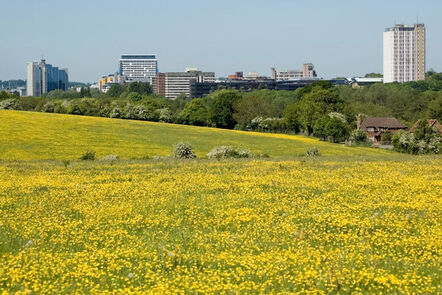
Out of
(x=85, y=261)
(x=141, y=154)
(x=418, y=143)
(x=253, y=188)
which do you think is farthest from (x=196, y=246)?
(x=418, y=143)

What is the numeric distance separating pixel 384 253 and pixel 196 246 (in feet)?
14.8

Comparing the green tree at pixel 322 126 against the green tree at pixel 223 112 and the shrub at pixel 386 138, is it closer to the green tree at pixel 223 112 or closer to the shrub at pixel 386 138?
the shrub at pixel 386 138

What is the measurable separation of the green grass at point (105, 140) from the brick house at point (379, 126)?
46.1 metres

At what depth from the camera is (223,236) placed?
47.5 ft

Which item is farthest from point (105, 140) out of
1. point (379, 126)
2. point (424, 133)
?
point (379, 126)

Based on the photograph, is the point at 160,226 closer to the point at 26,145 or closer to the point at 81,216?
the point at 81,216

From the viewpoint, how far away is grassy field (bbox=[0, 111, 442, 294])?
36.0 feet

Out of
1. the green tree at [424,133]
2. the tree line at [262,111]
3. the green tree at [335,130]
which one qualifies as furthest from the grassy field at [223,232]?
the tree line at [262,111]

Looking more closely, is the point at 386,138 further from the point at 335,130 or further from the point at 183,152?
the point at 183,152

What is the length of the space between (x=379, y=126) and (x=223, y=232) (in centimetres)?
11118

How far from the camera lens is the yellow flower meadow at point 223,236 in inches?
431

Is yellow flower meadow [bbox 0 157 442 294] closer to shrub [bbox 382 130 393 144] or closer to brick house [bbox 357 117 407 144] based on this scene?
shrub [bbox 382 130 393 144]

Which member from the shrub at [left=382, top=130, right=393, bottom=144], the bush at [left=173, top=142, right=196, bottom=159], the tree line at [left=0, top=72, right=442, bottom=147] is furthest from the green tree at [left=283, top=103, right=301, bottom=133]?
the bush at [left=173, top=142, right=196, bottom=159]

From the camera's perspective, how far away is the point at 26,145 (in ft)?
185
